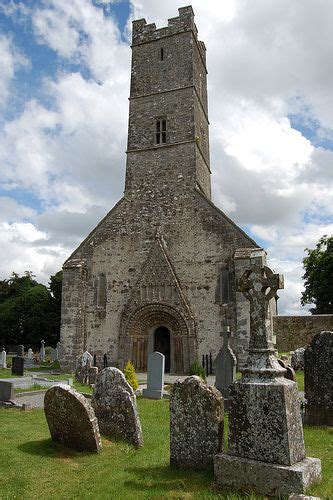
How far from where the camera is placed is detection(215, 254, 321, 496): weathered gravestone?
4.32m

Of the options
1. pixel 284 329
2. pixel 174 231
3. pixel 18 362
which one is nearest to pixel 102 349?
pixel 18 362

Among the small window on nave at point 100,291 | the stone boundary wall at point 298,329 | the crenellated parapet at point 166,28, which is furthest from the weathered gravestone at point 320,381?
the crenellated parapet at point 166,28

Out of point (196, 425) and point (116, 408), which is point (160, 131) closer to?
point (116, 408)

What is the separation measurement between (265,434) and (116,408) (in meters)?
2.95

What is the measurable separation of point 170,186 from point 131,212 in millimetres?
2379

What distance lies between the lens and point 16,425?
7543 millimetres

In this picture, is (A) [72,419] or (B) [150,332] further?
(B) [150,332]

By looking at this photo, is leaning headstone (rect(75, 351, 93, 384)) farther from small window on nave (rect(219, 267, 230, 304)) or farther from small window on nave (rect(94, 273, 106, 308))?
small window on nave (rect(219, 267, 230, 304))

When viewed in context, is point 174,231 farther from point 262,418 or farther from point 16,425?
point 262,418

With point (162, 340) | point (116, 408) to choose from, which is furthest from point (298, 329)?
point (116, 408)

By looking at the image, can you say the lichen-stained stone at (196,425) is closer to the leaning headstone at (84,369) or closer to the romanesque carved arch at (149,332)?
the leaning headstone at (84,369)

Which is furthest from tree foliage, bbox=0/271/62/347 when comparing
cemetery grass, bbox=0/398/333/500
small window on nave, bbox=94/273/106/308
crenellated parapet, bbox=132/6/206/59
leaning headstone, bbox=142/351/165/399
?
cemetery grass, bbox=0/398/333/500

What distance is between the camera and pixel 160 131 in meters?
22.1

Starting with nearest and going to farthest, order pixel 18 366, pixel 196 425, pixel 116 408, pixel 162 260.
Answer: pixel 196 425
pixel 116 408
pixel 18 366
pixel 162 260
